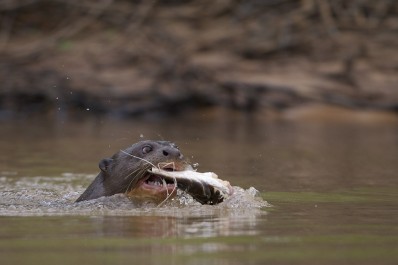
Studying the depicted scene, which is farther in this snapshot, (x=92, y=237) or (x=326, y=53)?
(x=326, y=53)

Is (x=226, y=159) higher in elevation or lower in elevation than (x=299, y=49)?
lower

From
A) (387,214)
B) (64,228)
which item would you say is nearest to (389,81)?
(387,214)

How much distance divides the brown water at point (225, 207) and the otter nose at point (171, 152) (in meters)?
0.27

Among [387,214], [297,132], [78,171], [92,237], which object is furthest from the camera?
[297,132]

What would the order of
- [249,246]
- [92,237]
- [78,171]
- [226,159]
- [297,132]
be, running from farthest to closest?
[297,132], [226,159], [78,171], [92,237], [249,246]

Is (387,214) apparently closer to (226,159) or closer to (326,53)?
(226,159)

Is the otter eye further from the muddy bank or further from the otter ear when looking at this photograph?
the muddy bank

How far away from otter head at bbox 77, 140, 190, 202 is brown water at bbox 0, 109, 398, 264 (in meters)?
0.11

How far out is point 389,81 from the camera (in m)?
14.3

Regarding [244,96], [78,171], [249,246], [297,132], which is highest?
[244,96]

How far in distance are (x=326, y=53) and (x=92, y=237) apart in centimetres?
1084

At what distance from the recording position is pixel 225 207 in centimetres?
539

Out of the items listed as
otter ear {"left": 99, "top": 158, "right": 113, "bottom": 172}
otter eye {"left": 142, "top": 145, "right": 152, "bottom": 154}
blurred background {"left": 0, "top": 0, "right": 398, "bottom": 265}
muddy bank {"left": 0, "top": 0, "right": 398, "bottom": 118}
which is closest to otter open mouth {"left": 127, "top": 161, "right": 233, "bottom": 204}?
otter eye {"left": 142, "top": 145, "right": 152, "bottom": 154}

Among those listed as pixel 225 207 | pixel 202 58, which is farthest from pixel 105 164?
pixel 202 58
